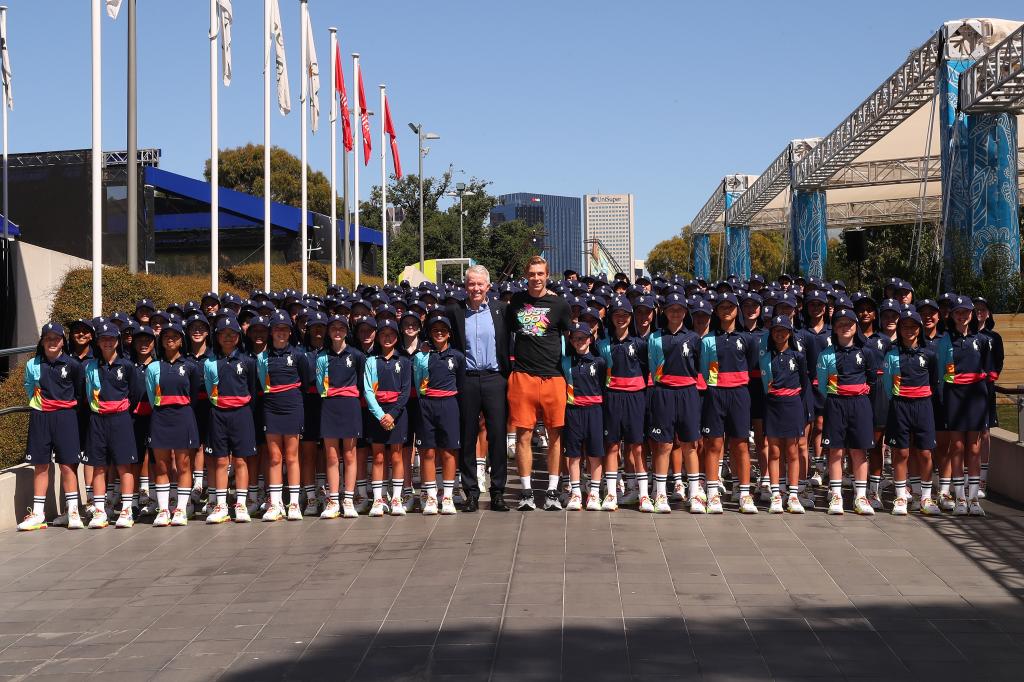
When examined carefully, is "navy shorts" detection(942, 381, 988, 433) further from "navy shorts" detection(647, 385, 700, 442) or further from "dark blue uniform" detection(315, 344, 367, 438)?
"dark blue uniform" detection(315, 344, 367, 438)

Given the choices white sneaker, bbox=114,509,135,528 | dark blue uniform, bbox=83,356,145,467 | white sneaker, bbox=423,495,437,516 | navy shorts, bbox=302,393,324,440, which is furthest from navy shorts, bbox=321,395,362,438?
white sneaker, bbox=114,509,135,528

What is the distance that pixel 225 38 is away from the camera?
21625 millimetres

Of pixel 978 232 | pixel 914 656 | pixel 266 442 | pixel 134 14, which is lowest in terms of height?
pixel 914 656

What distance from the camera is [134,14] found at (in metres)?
19.1

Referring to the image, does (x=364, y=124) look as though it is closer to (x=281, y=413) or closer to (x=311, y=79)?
(x=311, y=79)

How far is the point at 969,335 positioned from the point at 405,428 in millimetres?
4856

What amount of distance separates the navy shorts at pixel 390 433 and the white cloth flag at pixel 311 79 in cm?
1683

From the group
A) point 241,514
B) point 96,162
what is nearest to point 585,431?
point 241,514

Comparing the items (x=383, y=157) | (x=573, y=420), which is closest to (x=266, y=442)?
(x=573, y=420)

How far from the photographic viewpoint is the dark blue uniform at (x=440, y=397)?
1012cm

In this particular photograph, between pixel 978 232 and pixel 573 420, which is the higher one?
pixel 978 232

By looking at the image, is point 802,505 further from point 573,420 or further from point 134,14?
point 134,14

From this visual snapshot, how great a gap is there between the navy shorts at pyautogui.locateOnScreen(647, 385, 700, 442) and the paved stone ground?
79 cm

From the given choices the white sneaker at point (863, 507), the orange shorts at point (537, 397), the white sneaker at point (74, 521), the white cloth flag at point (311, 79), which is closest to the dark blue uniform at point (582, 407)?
the orange shorts at point (537, 397)
